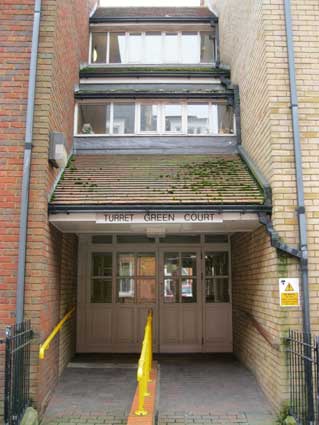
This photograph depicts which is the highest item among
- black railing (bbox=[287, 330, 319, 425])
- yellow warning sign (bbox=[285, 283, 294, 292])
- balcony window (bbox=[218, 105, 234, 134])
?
balcony window (bbox=[218, 105, 234, 134])

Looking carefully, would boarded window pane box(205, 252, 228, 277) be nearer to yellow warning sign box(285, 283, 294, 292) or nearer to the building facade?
the building facade

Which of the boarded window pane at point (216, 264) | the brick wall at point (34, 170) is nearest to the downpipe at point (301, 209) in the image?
the brick wall at point (34, 170)

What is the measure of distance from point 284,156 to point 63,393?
5.11m

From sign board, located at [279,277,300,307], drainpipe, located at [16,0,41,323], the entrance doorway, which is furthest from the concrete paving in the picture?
drainpipe, located at [16,0,41,323]

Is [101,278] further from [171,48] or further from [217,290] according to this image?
[171,48]

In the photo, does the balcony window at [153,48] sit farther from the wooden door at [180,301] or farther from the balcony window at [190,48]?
the wooden door at [180,301]

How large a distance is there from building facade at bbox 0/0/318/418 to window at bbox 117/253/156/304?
0.08 feet

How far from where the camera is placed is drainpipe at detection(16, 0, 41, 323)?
18.0ft

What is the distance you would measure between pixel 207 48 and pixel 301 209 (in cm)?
670

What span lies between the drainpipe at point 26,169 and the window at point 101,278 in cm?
406

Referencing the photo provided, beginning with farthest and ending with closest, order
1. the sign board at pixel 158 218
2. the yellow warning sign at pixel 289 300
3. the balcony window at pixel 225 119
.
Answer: the balcony window at pixel 225 119 < the sign board at pixel 158 218 < the yellow warning sign at pixel 289 300

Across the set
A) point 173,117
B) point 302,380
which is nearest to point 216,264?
point 173,117

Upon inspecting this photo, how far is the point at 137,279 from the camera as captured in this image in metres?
9.52

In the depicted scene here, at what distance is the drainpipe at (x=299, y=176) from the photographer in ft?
18.2
